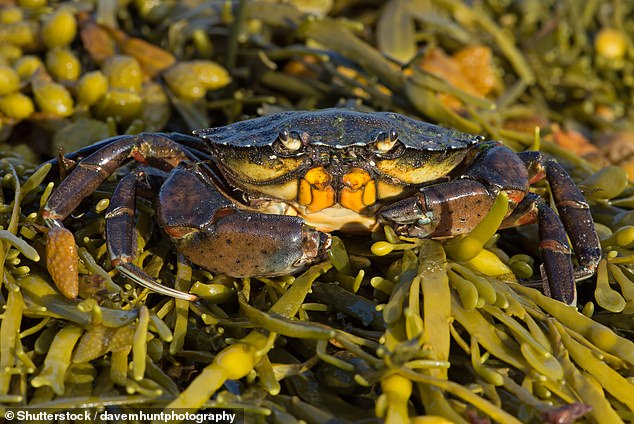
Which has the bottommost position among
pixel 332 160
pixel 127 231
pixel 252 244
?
pixel 127 231

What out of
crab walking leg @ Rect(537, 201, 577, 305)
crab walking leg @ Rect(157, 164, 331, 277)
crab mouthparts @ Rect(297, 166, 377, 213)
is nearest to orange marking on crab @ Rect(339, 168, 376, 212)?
crab mouthparts @ Rect(297, 166, 377, 213)

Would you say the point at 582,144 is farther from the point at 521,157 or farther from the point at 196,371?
the point at 196,371

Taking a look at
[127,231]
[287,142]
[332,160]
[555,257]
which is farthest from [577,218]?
[127,231]

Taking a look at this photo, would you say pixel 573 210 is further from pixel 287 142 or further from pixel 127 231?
pixel 127 231

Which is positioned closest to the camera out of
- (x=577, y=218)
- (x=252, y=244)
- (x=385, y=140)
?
(x=252, y=244)

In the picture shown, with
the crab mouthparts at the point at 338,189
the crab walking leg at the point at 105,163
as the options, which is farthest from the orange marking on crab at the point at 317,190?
the crab walking leg at the point at 105,163

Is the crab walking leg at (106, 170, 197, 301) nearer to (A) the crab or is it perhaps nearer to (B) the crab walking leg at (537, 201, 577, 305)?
(A) the crab
